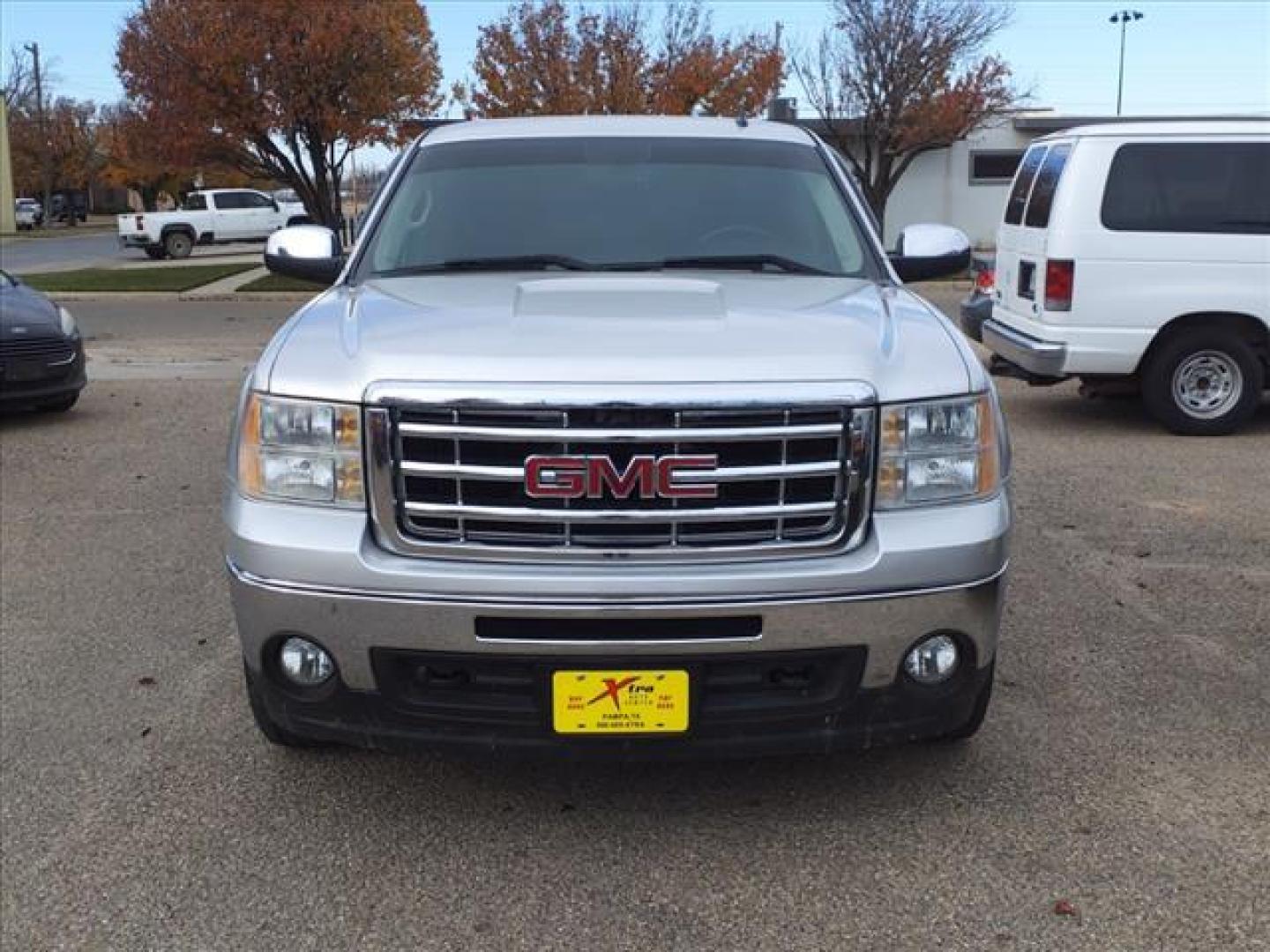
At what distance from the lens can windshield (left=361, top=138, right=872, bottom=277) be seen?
4.29 metres

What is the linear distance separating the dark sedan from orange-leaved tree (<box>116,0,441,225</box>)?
12639 mm

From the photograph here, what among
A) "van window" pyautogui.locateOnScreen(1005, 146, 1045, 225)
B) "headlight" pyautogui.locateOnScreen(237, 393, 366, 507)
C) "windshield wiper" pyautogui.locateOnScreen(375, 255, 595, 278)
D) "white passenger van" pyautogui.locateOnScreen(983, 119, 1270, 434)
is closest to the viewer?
"headlight" pyautogui.locateOnScreen(237, 393, 366, 507)

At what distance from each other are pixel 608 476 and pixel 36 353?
7507 millimetres

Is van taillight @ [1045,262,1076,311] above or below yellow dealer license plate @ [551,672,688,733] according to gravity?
above

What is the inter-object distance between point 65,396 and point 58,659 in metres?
5.55

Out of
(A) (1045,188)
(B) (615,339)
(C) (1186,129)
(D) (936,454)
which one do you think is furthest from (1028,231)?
(B) (615,339)

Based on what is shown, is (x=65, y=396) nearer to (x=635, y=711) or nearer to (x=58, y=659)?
(x=58, y=659)

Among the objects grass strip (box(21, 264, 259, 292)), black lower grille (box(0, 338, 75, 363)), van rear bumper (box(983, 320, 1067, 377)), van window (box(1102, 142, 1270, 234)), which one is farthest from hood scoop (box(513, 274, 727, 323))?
grass strip (box(21, 264, 259, 292))

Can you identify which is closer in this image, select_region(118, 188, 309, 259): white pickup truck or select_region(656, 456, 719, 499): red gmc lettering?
select_region(656, 456, 719, 499): red gmc lettering

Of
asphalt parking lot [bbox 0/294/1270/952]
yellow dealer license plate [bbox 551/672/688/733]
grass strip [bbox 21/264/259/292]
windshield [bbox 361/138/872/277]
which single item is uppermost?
windshield [bbox 361/138/872/277]

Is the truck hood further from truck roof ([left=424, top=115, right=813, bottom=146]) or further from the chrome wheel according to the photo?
the chrome wheel

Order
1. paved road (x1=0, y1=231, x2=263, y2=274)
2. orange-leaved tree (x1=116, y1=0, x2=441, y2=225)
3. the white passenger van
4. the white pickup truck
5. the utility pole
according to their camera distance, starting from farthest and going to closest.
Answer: the utility pole, the white pickup truck, paved road (x1=0, y1=231, x2=263, y2=274), orange-leaved tree (x1=116, y1=0, x2=441, y2=225), the white passenger van

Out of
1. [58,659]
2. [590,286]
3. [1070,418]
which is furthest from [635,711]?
[1070,418]

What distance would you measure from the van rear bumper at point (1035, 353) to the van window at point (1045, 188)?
0.80 meters
